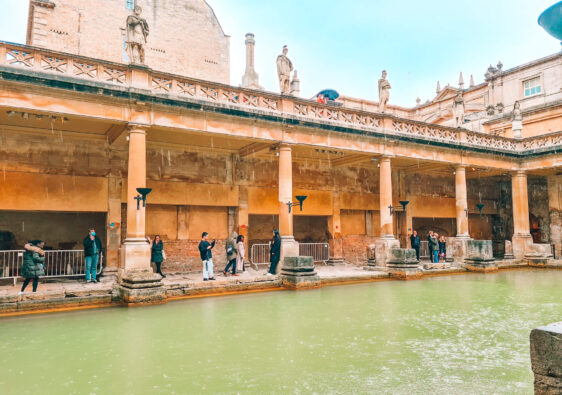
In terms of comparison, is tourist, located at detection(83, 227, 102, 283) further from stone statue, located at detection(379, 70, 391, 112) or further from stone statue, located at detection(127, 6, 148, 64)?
stone statue, located at detection(379, 70, 391, 112)

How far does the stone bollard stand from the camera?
2.69m

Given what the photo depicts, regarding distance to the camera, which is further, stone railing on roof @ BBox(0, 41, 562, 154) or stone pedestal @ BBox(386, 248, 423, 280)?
stone pedestal @ BBox(386, 248, 423, 280)

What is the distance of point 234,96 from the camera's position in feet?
41.9

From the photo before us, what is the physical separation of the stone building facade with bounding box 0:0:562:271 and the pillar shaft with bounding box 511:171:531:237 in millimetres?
73

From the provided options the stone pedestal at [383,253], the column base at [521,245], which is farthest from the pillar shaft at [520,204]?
the stone pedestal at [383,253]

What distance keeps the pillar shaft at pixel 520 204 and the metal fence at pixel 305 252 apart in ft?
32.7

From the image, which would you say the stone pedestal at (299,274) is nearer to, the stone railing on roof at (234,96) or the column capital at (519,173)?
the stone railing on roof at (234,96)

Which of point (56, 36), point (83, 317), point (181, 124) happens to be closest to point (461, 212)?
point (181, 124)

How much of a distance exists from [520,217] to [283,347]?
748 inches

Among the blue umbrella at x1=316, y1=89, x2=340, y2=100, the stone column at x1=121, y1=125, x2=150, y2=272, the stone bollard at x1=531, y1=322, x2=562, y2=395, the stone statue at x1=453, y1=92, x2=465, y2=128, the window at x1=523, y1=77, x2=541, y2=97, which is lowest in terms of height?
the stone bollard at x1=531, y1=322, x2=562, y2=395

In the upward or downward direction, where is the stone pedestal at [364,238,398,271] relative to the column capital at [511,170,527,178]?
downward

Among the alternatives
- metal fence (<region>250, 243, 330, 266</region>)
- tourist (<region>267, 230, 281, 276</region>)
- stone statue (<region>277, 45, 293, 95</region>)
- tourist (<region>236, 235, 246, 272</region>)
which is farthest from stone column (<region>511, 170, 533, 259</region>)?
tourist (<region>236, 235, 246, 272</region>)

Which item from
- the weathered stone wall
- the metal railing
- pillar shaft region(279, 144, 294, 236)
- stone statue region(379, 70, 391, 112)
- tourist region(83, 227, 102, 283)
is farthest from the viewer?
the weathered stone wall

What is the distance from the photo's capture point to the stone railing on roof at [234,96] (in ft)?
32.7
